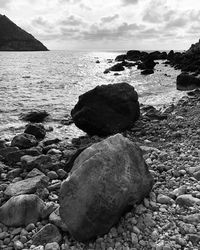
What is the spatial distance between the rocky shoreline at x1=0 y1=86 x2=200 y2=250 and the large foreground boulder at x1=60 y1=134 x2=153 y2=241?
0.24 metres

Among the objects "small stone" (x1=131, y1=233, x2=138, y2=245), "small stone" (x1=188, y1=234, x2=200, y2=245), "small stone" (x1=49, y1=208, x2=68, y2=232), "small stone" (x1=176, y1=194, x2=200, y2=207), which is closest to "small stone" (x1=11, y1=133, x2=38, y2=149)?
"small stone" (x1=49, y1=208, x2=68, y2=232)

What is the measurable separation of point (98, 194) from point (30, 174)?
355 centimetres

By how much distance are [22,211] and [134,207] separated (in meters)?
2.05

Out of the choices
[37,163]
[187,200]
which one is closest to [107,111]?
[37,163]

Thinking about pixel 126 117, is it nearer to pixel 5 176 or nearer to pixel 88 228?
pixel 5 176

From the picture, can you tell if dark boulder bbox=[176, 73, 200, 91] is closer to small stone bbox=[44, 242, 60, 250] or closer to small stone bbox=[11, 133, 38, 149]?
small stone bbox=[11, 133, 38, 149]

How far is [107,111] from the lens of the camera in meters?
12.9

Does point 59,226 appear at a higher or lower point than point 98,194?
lower

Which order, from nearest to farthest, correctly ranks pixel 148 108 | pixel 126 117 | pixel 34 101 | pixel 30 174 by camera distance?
1. pixel 30 174
2. pixel 126 117
3. pixel 148 108
4. pixel 34 101

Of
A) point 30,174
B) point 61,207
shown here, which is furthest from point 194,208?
point 30,174

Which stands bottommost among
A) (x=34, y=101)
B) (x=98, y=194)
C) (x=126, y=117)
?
(x=34, y=101)

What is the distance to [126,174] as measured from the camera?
5340mm

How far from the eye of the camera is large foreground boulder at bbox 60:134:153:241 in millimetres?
4844

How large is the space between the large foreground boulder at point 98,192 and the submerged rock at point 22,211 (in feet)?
2.71
